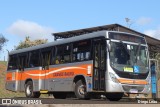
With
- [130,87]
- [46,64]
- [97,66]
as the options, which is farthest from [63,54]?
[130,87]

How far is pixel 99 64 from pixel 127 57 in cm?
131

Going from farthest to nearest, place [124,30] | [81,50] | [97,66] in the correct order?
[124,30] < [81,50] < [97,66]

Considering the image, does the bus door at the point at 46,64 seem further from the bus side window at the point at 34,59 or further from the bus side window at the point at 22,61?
the bus side window at the point at 22,61

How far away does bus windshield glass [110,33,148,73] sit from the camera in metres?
16.3

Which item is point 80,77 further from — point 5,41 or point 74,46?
point 5,41

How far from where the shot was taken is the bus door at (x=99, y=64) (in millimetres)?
16364

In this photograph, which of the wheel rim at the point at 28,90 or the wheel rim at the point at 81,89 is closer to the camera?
the wheel rim at the point at 81,89

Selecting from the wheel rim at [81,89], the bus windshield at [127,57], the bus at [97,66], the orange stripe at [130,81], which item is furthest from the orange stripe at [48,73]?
the orange stripe at [130,81]

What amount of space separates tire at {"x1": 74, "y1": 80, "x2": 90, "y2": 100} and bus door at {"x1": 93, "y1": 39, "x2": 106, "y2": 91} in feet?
3.05

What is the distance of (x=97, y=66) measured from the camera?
54.9ft

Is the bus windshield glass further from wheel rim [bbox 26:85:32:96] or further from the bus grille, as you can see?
wheel rim [bbox 26:85:32:96]

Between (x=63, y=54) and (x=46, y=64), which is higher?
(x=63, y=54)

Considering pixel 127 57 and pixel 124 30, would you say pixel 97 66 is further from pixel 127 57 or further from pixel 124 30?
pixel 124 30

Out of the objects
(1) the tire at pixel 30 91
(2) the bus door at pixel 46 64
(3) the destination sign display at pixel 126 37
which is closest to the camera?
(3) the destination sign display at pixel 126 37
